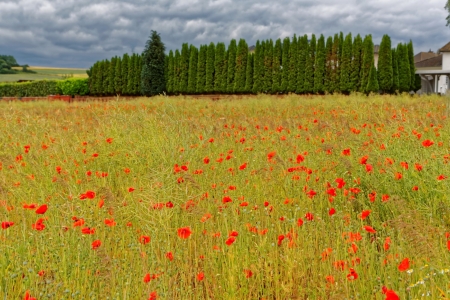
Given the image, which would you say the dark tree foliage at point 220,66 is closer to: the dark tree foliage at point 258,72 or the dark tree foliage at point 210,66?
the dark tree foliage at point 210,66

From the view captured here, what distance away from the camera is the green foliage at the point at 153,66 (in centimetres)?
2708

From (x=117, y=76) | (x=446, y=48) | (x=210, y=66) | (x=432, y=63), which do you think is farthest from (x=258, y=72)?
(x=432, y=63)

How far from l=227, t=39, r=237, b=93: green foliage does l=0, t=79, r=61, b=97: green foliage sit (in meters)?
14.9

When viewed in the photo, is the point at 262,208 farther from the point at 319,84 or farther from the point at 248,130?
the point at 319,84

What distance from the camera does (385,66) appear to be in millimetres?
22656

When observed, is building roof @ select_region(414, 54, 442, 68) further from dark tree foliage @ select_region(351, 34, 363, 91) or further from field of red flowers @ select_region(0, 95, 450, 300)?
field of red flowers @ select_region(0, 95, 450, 300)

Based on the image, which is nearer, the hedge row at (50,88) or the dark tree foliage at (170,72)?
the dark tree foliage at (170,72)

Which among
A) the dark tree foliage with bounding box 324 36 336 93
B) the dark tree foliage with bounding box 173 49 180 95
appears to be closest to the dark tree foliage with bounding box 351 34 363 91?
the dark tree foliage with bounding box 324 36 336 93

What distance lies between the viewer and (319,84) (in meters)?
22.8

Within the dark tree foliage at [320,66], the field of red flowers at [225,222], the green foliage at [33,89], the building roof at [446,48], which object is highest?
the building roof at [446,48]

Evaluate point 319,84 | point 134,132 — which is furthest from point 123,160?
point 319,84

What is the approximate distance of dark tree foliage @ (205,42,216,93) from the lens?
84.6 ft

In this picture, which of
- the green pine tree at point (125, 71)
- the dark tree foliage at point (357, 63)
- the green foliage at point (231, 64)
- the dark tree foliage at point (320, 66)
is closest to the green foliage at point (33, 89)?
the green pine tree at point (125, 71)

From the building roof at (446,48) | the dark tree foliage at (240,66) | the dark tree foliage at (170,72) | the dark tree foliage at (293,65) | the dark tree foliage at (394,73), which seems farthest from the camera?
the building roof at (446,48)
